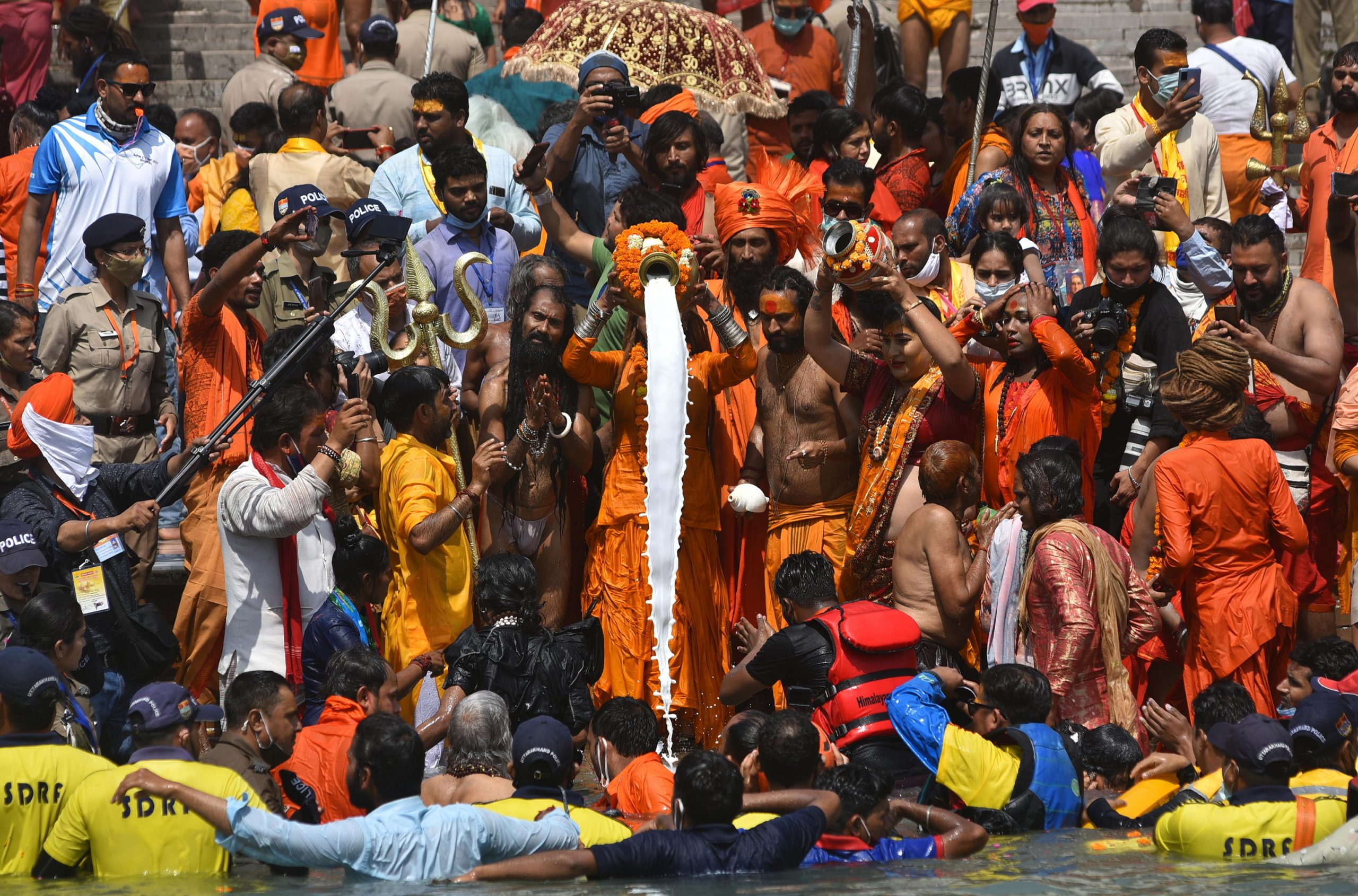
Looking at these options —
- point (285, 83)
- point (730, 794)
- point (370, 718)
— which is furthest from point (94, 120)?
point (730, 794)

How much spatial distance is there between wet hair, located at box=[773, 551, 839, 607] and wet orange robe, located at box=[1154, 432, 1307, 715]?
56.9 inches

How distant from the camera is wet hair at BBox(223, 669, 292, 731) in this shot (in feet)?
20.4

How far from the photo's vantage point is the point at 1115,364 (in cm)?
796

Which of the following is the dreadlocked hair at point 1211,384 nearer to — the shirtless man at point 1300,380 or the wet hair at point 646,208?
the shirtless man at point 1300,380

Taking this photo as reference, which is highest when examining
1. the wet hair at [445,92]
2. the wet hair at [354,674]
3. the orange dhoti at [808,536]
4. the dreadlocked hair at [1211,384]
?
the wet hair at [445,92]

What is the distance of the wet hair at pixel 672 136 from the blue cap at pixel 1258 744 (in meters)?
4.07

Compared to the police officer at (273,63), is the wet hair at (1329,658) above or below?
below

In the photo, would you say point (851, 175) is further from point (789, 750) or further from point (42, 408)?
point (42, 408)

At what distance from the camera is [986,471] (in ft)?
25.8

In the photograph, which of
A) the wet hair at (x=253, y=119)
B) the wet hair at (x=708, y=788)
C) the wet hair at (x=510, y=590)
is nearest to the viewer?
the wet hair at (x=708, y=788)

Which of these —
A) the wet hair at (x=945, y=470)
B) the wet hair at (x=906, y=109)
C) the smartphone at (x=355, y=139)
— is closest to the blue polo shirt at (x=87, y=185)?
the smartphone at (x=355, y=139)

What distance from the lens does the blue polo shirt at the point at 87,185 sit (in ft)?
30.5

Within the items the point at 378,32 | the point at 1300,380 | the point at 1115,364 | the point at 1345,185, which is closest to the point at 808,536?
the point at 1115,364

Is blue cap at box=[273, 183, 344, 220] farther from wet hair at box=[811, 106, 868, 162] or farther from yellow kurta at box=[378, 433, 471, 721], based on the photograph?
wet hair at box=[811, 106, 868, 162]
